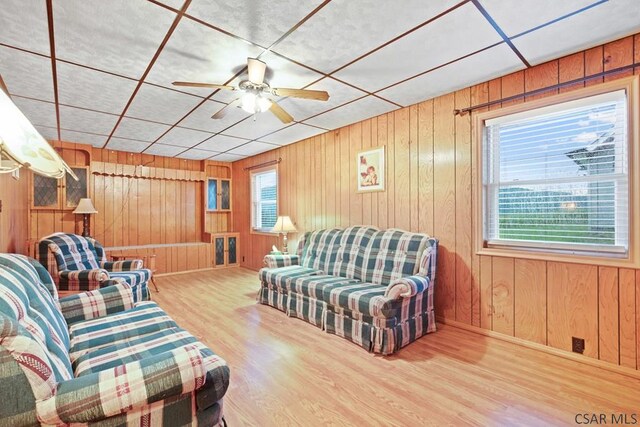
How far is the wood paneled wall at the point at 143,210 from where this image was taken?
509 cm

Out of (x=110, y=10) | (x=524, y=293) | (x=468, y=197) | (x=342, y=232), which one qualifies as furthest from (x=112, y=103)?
(x=524, y=293)

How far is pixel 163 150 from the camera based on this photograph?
18.1 ft

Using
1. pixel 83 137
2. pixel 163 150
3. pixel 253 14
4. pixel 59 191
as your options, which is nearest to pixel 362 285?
pixel 253 14

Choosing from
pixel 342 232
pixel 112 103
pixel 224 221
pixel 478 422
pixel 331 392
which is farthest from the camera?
pixel 224 221

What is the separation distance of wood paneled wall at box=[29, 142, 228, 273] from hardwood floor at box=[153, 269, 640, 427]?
3286mm

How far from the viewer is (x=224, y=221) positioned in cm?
686

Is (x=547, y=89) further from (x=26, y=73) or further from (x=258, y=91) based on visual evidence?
(x=26, y=73)

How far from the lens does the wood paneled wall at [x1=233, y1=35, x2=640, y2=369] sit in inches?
87.9

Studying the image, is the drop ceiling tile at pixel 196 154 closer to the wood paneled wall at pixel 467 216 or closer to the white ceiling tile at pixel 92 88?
the white ceiling tile at pixel 92 88

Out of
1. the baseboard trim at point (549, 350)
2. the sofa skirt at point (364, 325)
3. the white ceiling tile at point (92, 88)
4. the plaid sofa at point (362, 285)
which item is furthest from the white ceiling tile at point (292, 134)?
the baseboard trim at point (549, 350)

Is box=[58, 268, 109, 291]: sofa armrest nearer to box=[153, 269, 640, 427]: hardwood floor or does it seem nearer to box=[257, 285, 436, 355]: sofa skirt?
box=[153, 269, 640, 427]: hardwood floor

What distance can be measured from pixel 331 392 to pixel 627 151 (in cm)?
274

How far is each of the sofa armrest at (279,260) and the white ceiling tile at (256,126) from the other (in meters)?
1.81

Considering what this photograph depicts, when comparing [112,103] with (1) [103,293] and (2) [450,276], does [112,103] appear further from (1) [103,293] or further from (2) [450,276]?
(2) [450,276]
